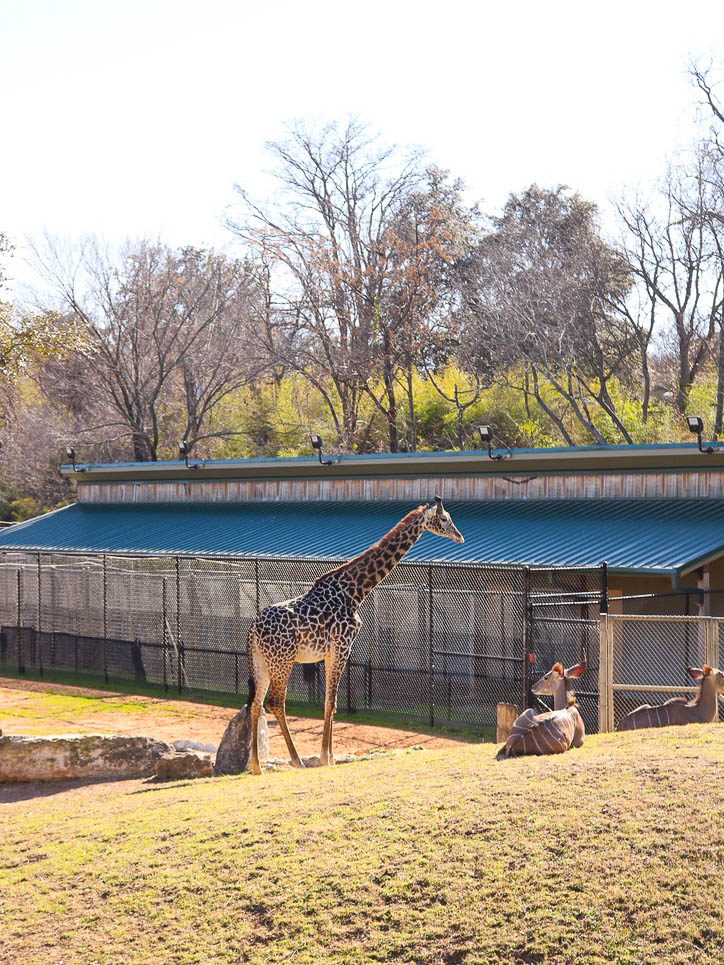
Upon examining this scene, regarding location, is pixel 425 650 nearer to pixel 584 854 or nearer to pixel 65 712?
pixel 65 712

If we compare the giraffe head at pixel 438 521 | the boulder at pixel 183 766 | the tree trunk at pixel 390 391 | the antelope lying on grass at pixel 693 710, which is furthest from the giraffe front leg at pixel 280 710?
the tree trunk at pixel 390 391

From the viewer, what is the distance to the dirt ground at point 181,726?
17281mm

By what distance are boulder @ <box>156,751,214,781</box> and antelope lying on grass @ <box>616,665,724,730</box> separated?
4.88m

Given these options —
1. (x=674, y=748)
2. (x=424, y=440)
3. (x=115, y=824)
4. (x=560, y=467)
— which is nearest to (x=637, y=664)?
(x=560, y=467)

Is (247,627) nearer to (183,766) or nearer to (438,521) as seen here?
(438,521)

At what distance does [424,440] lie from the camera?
52.7 meters

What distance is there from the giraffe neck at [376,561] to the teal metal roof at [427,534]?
5.55 metres

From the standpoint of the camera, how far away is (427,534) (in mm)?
24969

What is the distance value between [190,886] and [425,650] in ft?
40.5

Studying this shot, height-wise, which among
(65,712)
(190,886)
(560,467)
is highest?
(560,467)

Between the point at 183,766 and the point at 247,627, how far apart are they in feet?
30.8

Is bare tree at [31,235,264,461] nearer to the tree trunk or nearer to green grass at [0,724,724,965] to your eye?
the tree trunk

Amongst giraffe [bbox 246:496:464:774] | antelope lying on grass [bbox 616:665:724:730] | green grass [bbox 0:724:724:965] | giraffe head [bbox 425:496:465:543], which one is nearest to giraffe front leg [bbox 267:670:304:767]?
giraffe [bbox 246:496:464:774]

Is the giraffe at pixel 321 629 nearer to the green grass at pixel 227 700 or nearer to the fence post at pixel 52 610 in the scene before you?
the green grass at pixel 227 700
